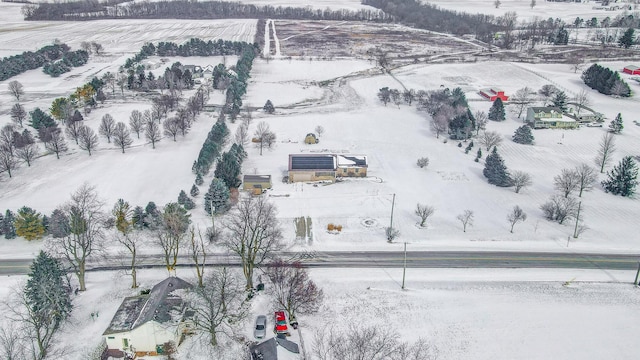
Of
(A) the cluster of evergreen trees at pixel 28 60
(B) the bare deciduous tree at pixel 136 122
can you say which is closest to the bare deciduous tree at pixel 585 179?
(B) the bare deciduous tree at pixel 136 122

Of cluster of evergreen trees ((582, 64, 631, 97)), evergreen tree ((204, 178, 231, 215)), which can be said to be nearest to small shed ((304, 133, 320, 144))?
evergreen tree ((204, 178, 231, 215))

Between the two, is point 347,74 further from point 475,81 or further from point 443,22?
point 443,22

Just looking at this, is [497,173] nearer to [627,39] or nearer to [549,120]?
[549,120]

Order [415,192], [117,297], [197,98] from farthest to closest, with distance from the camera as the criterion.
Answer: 1. [197,98]
2. [415,192]
3. [117,297]

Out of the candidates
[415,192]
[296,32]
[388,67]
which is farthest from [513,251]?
[296,32]

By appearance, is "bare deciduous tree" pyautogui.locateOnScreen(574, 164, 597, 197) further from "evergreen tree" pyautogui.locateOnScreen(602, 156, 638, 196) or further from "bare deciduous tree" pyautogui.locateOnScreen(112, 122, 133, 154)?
"bare deciduous tree" pyautogui.locateOnScreen(112, 122, 133, 154)

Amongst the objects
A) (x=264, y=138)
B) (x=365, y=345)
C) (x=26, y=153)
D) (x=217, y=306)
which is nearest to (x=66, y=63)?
(x=26, y=153)
